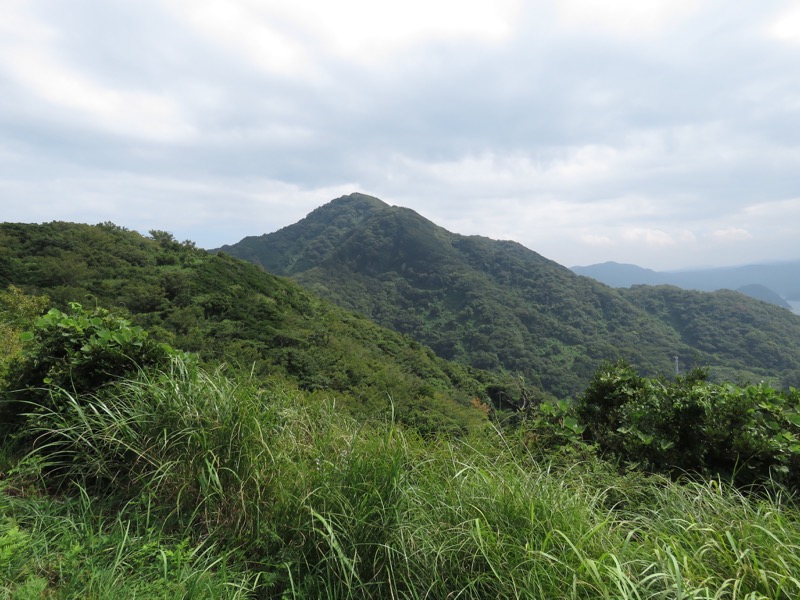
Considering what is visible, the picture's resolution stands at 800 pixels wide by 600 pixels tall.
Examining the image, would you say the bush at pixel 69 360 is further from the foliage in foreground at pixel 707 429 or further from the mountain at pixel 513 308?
the mountain at pixel 513 308

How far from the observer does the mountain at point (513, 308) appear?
6500 centimetres

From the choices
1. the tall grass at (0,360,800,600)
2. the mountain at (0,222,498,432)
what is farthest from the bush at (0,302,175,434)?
the mountain at (0,222,498,432)

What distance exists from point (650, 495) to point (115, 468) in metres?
3.32

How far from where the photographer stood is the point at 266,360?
1648 centimetres

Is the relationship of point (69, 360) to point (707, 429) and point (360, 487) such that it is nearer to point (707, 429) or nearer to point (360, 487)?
point (360, 487)

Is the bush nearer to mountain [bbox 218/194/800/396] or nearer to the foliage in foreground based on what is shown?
the foliage in foreground

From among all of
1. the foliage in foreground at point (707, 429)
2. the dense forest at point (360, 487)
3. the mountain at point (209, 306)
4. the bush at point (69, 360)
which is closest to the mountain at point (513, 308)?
the mountain at point (209, 306)

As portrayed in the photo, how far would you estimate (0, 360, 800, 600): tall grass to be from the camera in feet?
5.16

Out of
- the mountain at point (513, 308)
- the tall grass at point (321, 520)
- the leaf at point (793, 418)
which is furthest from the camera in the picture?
the mountain at point (513, 308)

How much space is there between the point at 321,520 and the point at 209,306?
2112 centimetres

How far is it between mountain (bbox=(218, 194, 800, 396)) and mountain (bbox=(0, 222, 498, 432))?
38.0 m

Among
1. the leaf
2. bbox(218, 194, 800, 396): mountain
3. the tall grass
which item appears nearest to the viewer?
the tall grass

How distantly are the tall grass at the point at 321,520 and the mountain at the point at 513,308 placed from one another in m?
54.8

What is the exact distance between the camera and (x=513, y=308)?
82250 mm
